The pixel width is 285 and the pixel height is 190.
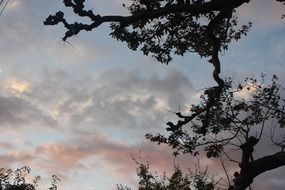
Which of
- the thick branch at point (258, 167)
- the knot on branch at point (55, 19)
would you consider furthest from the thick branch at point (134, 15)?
the thick branch at point (258, 167)

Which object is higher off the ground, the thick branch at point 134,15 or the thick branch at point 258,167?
the thick branch at point 134,15

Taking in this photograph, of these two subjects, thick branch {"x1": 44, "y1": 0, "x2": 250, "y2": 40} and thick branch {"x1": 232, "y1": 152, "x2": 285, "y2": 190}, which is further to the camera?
thick branch {"x1": 232, "y1": 152, "x2": 285, "y2": 190}

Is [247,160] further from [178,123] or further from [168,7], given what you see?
[168,7]

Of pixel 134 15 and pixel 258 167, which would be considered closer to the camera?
pixel 134 15

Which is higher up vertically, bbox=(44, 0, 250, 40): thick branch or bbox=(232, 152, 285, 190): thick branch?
bbox=(44, 0, 250, 40): thick branch

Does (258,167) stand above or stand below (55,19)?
below

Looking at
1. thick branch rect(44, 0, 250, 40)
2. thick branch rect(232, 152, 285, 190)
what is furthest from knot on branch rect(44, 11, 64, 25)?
thick branch rect(232, 152, 285, 190)

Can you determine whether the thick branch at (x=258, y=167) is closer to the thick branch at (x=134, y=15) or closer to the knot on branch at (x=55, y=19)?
the thick branch at (x=134, y=15)

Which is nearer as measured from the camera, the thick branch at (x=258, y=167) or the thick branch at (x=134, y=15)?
the thick branch at (x=134, y=15)

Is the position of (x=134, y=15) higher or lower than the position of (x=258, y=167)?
→ higher

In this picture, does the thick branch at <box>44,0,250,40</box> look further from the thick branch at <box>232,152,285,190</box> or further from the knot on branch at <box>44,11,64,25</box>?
the thick branch at <box>232,152,285,190</box>

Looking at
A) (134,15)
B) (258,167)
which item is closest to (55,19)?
(134,15)

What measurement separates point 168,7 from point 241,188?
401 centimetres

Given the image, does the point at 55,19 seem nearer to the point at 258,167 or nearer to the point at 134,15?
the point at 134,15
